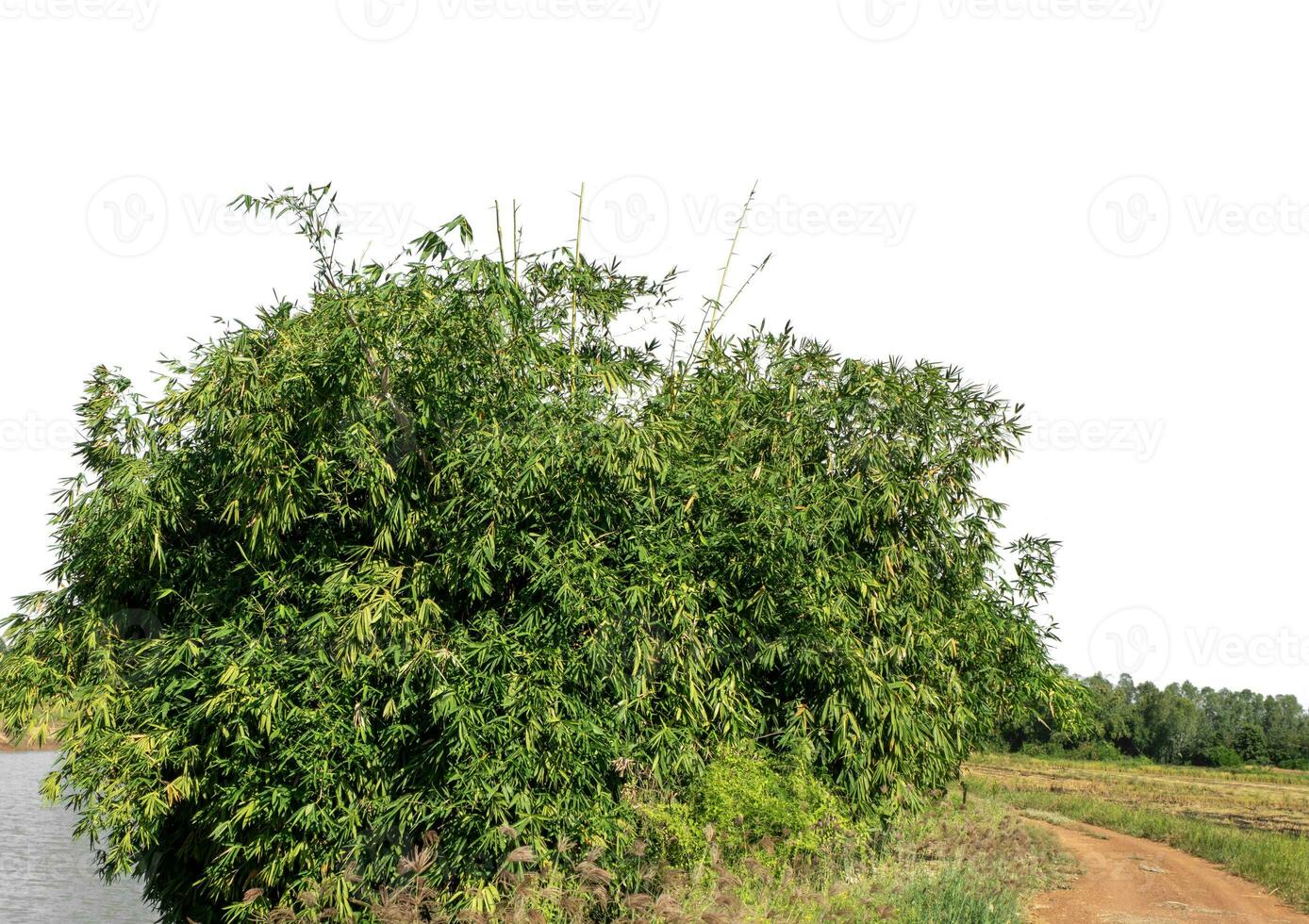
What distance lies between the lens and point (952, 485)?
13.7 meters

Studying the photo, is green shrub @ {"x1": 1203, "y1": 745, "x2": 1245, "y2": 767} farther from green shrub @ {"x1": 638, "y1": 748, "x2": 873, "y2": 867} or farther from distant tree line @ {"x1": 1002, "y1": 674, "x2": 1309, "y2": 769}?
green shrub @ {"x1": 638, "y1": 748, "x2": 873, "y2": 867}

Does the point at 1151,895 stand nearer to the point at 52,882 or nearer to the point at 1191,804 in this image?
the point at 52,882

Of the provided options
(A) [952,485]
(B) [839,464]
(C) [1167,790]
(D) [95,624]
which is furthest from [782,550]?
(C) [1167,790]

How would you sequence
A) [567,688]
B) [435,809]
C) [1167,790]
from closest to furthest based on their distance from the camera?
[435,809] → [567,688] → [1167,790]

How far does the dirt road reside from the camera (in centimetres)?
1190

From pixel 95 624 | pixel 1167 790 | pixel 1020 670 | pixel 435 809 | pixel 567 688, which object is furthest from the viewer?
pixel 1167 790

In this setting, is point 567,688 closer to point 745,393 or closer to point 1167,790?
point 745,393

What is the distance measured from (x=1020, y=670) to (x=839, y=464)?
414 centimetres

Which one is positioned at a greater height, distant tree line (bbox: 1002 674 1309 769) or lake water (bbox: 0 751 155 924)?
distant tree line (bbox: 1002 674 1309 769)

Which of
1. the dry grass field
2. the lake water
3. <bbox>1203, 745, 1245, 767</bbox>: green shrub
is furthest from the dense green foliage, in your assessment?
<bbox>1203, 745, 1245, 767</bbox>: green shrub

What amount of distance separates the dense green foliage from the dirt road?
228cm

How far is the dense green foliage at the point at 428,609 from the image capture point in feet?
31.3

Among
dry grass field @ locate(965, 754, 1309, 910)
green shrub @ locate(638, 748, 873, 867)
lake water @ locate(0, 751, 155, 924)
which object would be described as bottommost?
lake water @ locate(0, 751, 155, 924)

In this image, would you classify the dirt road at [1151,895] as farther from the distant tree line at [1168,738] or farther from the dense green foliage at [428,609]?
the distant tree line at [1168,738]
